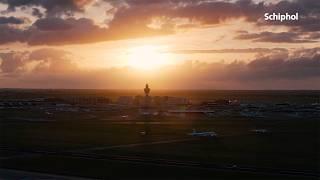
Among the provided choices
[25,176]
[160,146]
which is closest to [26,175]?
[25,176]

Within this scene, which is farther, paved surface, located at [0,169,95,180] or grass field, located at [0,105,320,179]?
grass field, located at [0,105,320,179]

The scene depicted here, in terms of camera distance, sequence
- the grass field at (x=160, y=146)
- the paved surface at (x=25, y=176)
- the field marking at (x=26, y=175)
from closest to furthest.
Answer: the paved surface at (x=25, y=176)
the field marking at (x=26, y=175)
the grass field at (x=160, y=146)

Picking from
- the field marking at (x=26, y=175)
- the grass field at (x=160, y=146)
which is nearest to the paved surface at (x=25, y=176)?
the field marking at (x=26, y=175)

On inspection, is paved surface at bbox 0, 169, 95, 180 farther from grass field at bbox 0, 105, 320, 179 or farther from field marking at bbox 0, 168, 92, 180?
grass field at bbox 0, 105, 320, 179

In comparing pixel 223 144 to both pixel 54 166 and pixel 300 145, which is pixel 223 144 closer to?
pixel 300 145

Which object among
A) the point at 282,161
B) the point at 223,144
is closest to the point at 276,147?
the point at 223,144

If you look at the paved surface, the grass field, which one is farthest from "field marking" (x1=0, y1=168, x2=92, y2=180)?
the grass field

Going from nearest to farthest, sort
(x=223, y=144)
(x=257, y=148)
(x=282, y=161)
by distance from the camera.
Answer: (x=282, y=161) → (x=257, y=148) → (x=223, y=144)

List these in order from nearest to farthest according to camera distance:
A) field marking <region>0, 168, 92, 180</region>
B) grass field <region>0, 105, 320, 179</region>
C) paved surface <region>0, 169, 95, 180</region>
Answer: paved surface <region>0, 169, 95, 180</region> → field marking <region>0, 168, 92, 180</region> → grass field <region>0, 105, 320, 179</region>

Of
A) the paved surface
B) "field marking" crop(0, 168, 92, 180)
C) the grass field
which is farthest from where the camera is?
the grass field

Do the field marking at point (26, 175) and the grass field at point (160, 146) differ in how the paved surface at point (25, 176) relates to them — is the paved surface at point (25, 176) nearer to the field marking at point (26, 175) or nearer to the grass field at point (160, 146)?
the field marking at point (26, 175)

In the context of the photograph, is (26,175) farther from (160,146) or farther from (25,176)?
(160,146)
